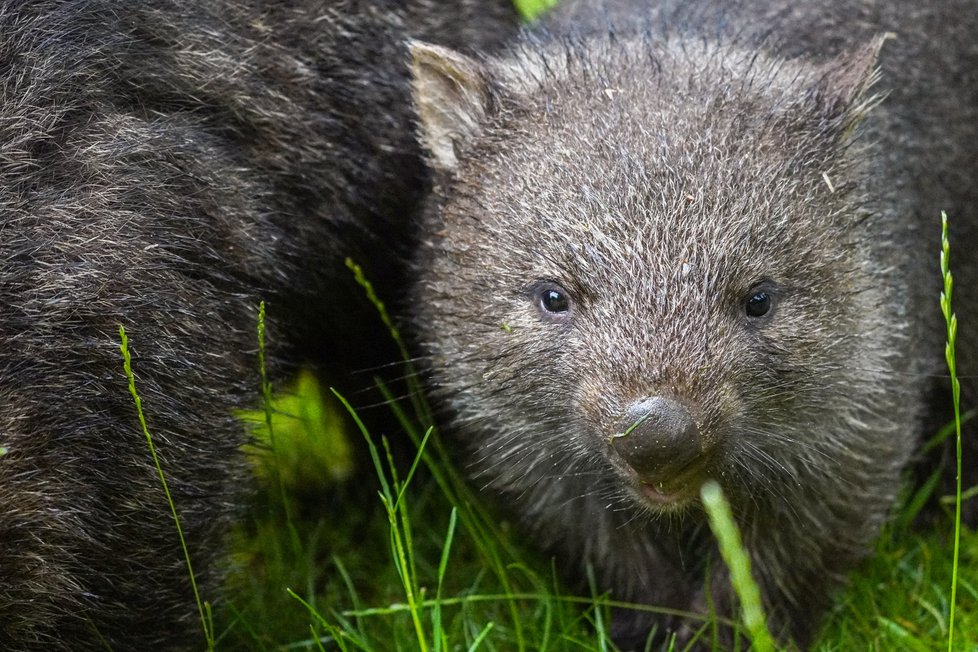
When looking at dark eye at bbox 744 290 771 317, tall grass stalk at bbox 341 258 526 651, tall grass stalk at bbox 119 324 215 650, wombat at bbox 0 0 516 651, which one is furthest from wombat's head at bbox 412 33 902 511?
tall grass stalk at bbox 119 324 215 650

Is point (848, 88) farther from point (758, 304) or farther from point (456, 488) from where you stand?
point (456, 488)

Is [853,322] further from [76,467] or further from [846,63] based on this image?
[76,467]

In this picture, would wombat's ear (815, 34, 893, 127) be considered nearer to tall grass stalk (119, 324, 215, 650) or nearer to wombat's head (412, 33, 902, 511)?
wombat's head (412, 33, 902, 511)

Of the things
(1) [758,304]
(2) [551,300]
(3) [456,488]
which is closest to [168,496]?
(2) [551,300]

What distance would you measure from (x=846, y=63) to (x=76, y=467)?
2724mm

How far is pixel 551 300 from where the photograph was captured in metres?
4.06

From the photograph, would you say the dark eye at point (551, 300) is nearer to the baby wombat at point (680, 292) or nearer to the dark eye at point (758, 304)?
the baby wombat at point (680, 292)

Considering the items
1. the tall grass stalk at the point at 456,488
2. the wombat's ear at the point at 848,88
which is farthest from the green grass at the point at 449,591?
the wombat's ear at the point at 848,88

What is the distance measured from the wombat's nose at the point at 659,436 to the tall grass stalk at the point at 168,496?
1278 mm

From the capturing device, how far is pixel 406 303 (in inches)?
190

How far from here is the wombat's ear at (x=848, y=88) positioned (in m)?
4.30

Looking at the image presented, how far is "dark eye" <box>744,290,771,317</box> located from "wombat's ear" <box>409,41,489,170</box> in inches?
45.5

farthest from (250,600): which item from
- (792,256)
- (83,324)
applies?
(792,256)

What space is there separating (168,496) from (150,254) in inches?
27.5
